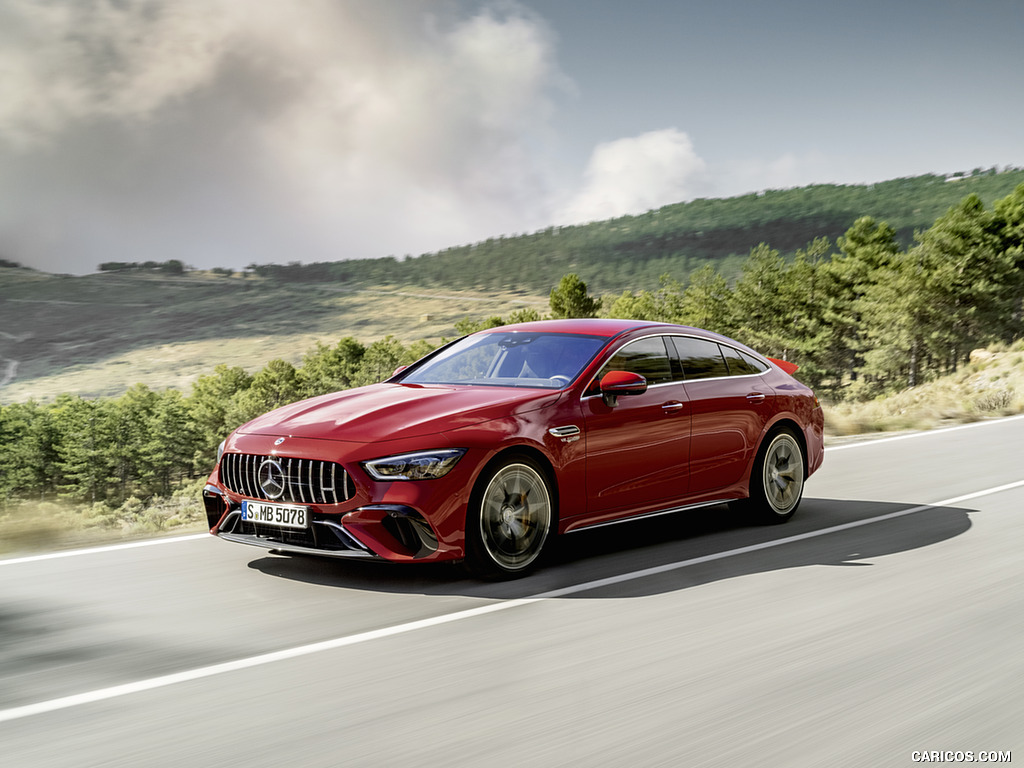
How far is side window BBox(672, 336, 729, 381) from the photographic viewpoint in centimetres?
734

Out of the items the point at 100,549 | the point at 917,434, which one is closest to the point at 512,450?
the point at 100,549

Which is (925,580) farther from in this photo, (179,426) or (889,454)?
(179,426)

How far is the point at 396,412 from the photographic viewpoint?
5941mm

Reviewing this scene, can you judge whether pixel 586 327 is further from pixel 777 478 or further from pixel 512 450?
pixel 777 478

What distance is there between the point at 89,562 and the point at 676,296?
105m

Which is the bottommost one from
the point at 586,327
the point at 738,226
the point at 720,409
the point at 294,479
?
the point at 294,479

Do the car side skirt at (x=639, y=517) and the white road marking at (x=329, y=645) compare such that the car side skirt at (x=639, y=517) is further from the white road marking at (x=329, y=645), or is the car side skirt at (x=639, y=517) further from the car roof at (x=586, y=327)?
the car roof at (x=586, y=327)

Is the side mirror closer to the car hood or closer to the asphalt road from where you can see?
the car hood

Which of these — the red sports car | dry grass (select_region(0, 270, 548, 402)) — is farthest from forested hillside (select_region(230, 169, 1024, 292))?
the red sports car

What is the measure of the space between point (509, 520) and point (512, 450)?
1.33ft

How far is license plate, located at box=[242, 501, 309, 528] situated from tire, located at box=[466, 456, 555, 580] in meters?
0.91

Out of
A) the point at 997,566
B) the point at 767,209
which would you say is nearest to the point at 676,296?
the point at 767,209

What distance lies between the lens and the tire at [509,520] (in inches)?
227

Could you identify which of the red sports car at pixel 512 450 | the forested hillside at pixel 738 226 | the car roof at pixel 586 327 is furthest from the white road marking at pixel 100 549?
the forested hillside at pixel 738 226
